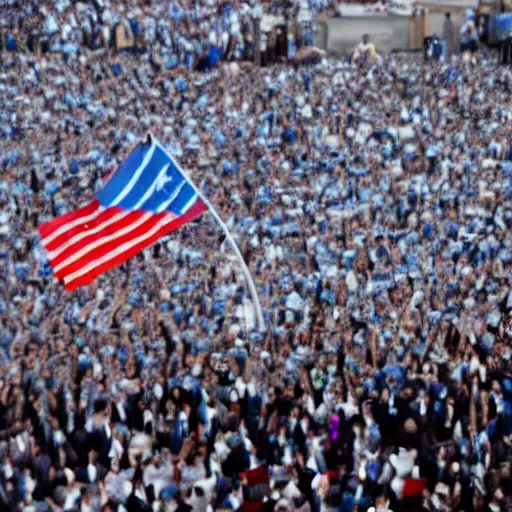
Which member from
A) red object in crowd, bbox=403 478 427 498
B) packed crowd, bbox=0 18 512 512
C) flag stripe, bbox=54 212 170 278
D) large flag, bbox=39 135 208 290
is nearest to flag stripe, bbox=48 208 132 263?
large flag, bbox=39 135 208 290

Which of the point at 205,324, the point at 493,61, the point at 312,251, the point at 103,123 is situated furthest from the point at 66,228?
the point at 493,61

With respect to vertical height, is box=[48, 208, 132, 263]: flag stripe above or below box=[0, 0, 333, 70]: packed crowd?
above

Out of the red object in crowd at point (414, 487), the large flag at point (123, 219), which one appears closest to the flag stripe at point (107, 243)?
the large flag at point (123, 219)

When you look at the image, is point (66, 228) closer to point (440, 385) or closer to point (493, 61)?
point (440, 385)

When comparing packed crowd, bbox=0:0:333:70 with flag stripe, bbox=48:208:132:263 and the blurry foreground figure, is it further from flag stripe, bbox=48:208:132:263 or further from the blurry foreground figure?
flag stripe, bbox=48:208:132:263

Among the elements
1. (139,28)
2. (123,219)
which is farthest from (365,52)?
(123,219)

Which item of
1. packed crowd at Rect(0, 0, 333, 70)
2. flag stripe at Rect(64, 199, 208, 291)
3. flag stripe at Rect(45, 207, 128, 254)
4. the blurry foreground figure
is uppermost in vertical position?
flag stripe at Rect(45, 207, 128, 254)

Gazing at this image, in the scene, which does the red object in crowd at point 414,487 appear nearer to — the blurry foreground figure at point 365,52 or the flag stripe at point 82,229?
the flag stripe at point 82,229
